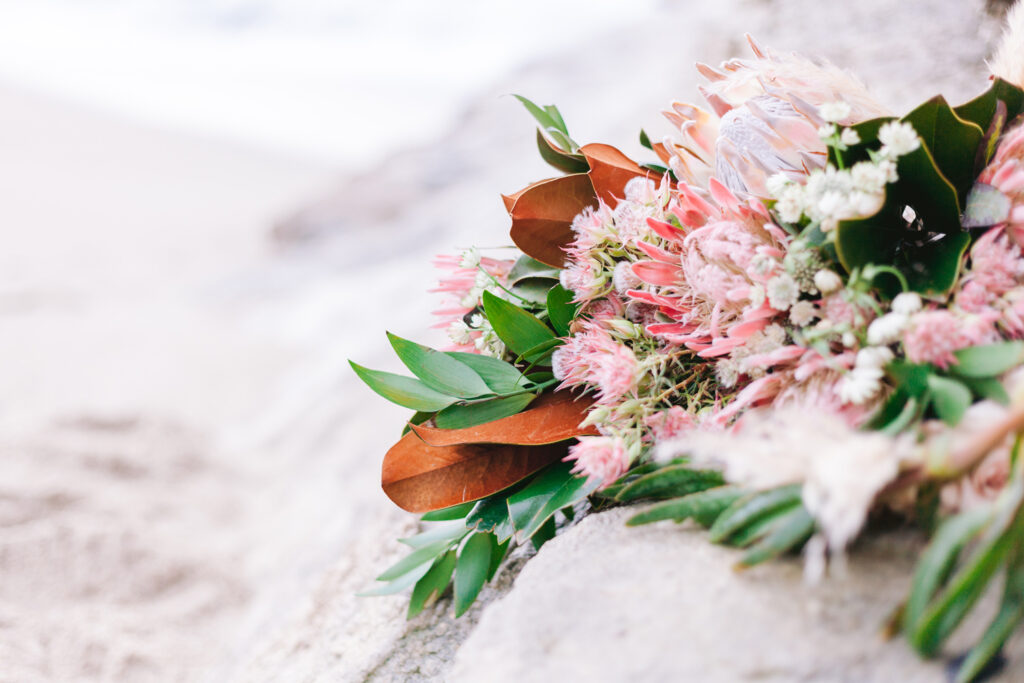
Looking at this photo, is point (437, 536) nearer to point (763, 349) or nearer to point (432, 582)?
point (432, 582)

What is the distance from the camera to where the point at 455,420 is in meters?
0.63

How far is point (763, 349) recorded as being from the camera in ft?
1.62

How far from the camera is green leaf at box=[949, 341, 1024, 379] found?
1.31 feet

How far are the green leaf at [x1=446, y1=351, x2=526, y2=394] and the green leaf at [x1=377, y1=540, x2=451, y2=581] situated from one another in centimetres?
20

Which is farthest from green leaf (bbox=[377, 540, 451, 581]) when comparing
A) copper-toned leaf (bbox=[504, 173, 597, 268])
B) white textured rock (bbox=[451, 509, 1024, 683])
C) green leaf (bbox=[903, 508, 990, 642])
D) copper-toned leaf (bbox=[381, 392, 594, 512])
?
green leaf (bbox=[903, 508, 990, 642])

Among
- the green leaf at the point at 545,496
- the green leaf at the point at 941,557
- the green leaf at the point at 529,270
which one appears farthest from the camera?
the green leaf at the point at 529,270

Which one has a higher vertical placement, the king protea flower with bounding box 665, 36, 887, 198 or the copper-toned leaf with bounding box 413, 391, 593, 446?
the king protea flower with bounding box 665, 36, 887, 198

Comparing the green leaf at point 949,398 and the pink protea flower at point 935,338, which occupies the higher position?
the pink protea flower at point 935,338

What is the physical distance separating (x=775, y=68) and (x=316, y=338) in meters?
2.00

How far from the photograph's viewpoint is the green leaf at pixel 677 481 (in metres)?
0.49

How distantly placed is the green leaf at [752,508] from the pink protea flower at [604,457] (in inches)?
3.2

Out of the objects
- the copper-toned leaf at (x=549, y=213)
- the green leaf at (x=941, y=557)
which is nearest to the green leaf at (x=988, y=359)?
the green leaf at (x=941, y=557)

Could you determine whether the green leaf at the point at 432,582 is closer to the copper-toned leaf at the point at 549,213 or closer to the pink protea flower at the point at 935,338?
the copper-toned leaf at the point at 549,213

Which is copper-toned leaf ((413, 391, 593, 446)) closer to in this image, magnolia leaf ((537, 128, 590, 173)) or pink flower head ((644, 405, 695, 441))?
pink flower head ((644, 405, 695, 441))
